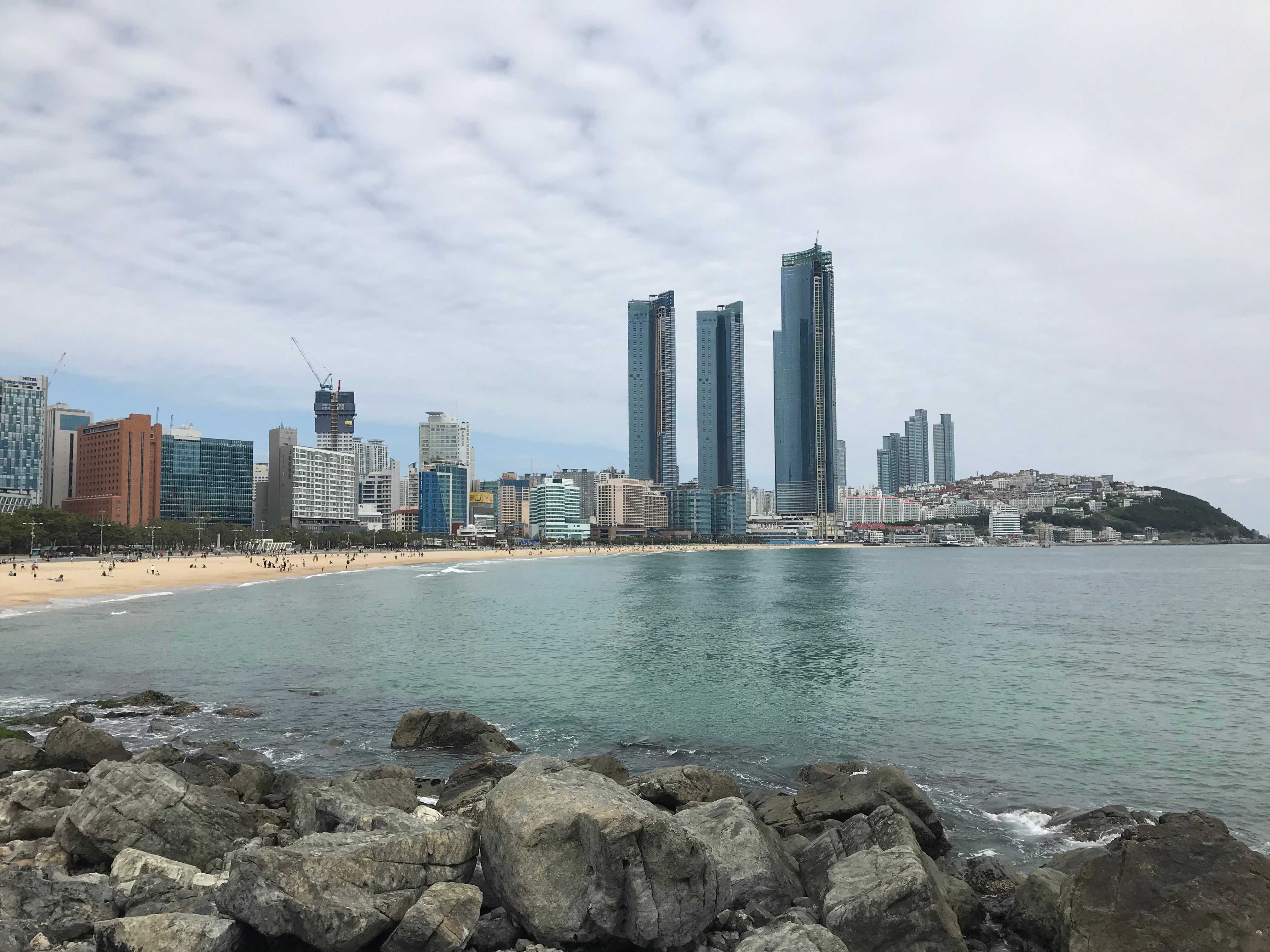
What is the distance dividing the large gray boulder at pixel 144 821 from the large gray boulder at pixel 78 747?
612 cm

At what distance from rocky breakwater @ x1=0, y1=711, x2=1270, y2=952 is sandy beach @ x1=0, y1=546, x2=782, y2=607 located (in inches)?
2210

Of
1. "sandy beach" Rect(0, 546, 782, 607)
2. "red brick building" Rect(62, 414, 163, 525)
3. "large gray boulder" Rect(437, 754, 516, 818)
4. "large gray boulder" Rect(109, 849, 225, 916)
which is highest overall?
"red brick building" Rect(62, 414, 163, 525)

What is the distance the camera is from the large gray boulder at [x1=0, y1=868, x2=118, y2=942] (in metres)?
8.34

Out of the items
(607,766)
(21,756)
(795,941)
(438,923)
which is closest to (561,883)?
(438,923)

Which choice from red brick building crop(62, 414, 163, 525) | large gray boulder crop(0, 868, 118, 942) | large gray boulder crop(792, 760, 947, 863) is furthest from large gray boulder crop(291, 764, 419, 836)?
red brick building crop(62, 414, 163, 525)

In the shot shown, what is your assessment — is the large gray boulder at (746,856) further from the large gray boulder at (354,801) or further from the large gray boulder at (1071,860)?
the large gray boulder at (1071,860)

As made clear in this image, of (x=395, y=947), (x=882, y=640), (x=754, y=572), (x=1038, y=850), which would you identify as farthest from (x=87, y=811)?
(x=754, y=572)

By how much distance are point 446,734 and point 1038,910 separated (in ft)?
49.5

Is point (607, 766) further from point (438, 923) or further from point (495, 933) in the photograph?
point (438, 923)

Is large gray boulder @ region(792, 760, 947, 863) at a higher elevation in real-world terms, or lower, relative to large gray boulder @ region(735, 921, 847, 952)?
lower

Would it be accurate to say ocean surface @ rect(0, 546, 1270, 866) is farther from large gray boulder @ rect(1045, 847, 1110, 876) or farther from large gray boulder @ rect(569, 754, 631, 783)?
large gray boulder @ rect(569, 754, 631, 783)

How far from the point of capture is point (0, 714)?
23.9m

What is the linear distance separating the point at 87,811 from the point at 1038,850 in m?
15.4

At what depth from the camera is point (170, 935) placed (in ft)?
25.0
